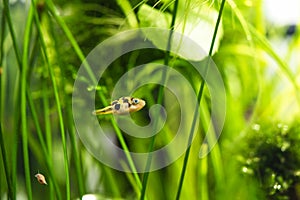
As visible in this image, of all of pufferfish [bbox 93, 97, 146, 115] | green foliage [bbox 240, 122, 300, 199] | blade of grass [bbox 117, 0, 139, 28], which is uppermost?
blade of grass [bbox 117, 0, 139, 28]

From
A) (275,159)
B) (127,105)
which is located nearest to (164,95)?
(275,159)

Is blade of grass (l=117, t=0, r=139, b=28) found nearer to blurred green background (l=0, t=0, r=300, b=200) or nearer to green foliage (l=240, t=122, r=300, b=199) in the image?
blurred green background (l=0, t=0, r=300, b=200)

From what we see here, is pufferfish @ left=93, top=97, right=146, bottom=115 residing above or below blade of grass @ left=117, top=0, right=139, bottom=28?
below

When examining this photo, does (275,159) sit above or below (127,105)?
below

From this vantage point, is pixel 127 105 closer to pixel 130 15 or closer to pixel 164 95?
pixel 130 15

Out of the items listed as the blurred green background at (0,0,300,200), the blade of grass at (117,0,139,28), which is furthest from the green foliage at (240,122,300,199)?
the blade of grass at (117,0,139,28)

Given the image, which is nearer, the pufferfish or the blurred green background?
the pufferfish

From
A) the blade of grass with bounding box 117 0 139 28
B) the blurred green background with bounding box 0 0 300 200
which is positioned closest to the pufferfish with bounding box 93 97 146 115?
the blurred green background with bounding box 0 0 300 200

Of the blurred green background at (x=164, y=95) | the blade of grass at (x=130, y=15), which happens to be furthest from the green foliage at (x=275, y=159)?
the blade of grass at (x=130, y=15)

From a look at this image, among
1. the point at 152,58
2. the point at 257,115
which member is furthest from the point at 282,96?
the point at 152,58
